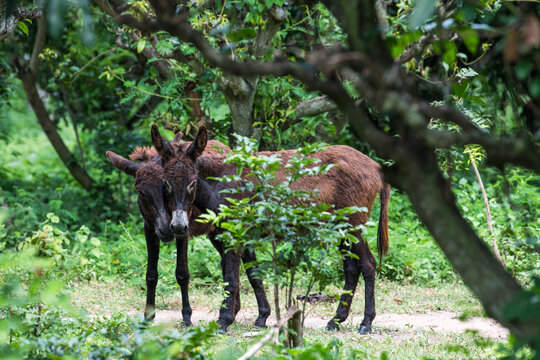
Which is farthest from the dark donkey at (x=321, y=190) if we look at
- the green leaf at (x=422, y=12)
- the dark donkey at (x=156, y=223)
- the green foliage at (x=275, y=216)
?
the green leaf at (x=422, y=12)

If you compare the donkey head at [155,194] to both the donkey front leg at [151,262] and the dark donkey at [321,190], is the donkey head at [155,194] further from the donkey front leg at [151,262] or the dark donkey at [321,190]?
the donkey front leg at [151,262]

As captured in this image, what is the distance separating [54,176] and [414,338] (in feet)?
32.6

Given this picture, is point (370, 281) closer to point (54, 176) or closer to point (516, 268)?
point (516, 268)

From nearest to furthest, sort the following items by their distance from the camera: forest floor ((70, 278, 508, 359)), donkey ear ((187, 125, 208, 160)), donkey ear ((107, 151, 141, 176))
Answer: forest floor ((70, 278, 508, 359))
donkey ear ((187, 125, 208, 160))
donkey ear ((107, 151, 141, 176))

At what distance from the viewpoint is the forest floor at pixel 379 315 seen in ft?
16.3

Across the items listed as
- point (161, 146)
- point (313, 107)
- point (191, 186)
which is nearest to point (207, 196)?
point (191, 186)

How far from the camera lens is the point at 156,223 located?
A: 19.4 ft

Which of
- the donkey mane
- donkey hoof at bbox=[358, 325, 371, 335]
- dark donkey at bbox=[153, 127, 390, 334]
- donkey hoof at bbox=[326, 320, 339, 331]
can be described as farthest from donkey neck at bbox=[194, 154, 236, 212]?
donkey hoof at bbox=[358, 325, 371, 335]

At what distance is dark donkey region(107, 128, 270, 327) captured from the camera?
5887 millimetres

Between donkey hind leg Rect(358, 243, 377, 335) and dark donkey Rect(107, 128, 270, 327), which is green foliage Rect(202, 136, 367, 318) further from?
donkey hind leg Rect(358, 243, 377, 335)

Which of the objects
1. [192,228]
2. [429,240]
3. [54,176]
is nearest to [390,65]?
[192,228]

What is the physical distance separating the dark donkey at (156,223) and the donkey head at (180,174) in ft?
0.21

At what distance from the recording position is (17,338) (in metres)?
3.70

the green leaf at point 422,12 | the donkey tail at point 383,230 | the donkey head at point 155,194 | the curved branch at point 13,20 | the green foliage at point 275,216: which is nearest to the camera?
the green leaf at point 422,12
